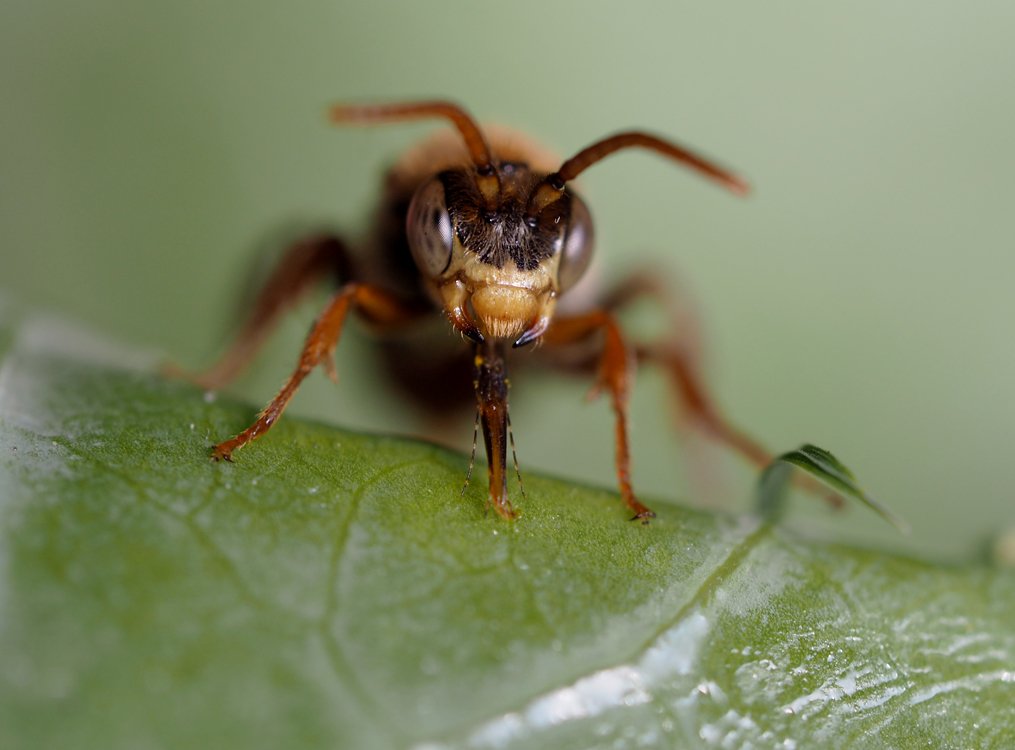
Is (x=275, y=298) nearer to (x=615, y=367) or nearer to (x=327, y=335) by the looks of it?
(x=327, y=335)

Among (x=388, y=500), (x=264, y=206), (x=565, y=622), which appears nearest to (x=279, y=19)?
(x=264, y=206)

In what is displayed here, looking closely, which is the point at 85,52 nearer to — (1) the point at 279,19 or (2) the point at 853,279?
(1) the point at 279,19

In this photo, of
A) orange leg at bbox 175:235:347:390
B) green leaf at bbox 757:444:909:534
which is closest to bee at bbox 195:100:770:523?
green leaf at bbox 757:444:909:534

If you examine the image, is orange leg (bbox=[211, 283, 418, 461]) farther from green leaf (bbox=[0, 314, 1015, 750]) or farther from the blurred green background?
the blurred green background

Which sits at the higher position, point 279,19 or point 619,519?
point 279,19

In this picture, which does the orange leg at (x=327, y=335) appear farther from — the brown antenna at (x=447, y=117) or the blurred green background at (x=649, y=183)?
the blurred green background at (x=649, y=183)

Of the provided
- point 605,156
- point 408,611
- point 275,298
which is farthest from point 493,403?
point 275,298
